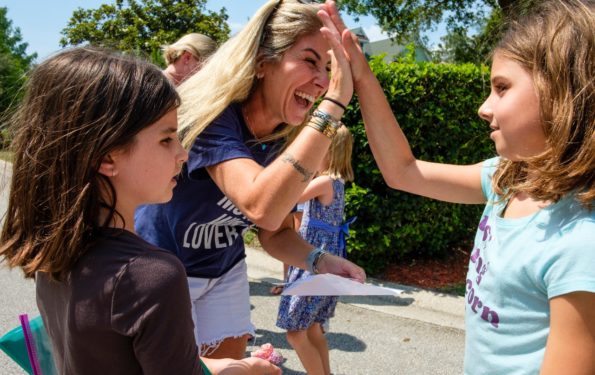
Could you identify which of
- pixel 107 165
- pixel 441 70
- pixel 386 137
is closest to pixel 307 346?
pixel 386 137

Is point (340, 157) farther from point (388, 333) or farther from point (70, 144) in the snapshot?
point (70, 144)

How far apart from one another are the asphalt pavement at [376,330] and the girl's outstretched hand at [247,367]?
2501 millimetres

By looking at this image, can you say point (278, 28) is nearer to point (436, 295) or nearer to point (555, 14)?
point (555, 14)

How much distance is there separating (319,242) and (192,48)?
195cm

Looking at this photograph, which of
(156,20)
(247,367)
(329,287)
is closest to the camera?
(247,367)

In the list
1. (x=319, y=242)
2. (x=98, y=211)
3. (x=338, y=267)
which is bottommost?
(x=319, y=242)

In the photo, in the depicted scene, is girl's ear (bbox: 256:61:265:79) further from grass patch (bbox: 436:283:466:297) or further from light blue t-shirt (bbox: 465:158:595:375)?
grass patch (bbox: 436:283:466:297)

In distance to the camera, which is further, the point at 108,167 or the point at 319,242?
the point at 319,242

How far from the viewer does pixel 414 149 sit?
5.70 meters

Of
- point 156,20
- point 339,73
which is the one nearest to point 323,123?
point 339,73

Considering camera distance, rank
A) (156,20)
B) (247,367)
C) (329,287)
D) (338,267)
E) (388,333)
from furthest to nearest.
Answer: (156,20) < (388,333) < (338,267) < (329,287) < (247,367)

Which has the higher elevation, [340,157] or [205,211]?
[205,211]

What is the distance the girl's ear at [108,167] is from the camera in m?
1.24

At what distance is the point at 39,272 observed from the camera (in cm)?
132
